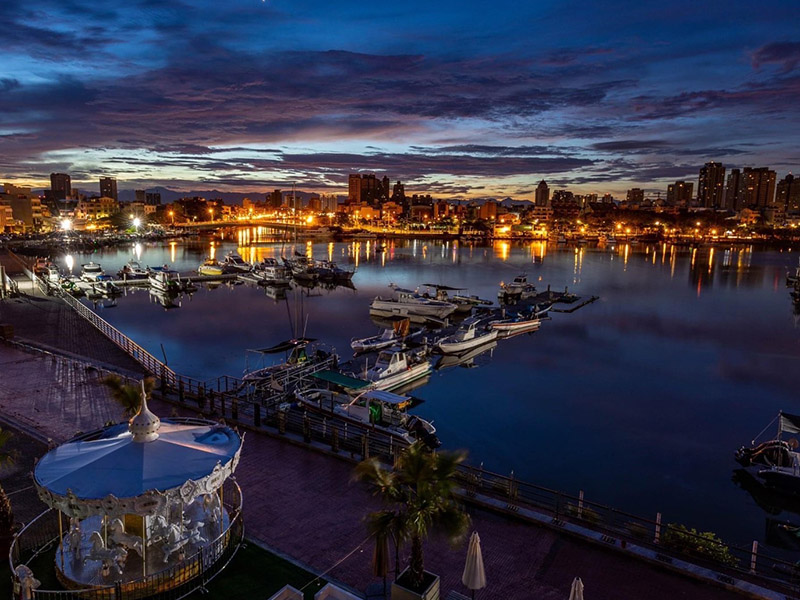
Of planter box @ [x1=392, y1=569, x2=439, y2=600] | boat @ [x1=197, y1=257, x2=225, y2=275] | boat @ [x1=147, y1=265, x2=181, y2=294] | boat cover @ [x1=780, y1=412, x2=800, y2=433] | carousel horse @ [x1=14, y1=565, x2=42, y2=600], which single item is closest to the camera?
carousel horse @ [x1=14, y1=565, x2=42, y2=600]

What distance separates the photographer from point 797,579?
12.3m

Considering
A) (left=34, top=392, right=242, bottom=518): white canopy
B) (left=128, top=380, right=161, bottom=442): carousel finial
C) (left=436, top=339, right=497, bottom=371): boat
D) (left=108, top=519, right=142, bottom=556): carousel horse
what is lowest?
(left=436, top=339, right=497, bottom=371): boat

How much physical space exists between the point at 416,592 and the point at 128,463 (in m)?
5.69

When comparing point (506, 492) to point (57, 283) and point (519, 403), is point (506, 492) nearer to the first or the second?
point (519, 403)

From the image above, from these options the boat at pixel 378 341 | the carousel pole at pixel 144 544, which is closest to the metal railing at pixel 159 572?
the carousel pole at pixel 144 544

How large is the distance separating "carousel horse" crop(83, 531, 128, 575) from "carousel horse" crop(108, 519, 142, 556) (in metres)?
0.15

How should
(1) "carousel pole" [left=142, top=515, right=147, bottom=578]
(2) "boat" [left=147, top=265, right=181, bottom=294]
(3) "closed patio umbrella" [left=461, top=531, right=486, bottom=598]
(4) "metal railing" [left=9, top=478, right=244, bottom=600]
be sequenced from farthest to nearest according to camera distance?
(2) "boat" [left=147, top=265, right=181, bottom=294] < (1) "carousel pole" [left=142, top=515, right=147, bottom=578] < (4) "metal railing" [left=9, top=478, right=244, bottom=600] < (3) "closed patio umbrella" [left=461, top=531, right=486, bottom=598]

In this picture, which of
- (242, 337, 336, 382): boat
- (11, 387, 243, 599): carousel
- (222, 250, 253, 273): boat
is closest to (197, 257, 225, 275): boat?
(222, 250, 253, 273): boat

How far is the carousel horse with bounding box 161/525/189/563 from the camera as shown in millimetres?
10008

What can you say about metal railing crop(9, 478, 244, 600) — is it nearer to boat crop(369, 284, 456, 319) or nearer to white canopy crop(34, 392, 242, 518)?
white canopy crop(34, 392, 242, 518)

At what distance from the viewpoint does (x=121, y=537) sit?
9.75 m

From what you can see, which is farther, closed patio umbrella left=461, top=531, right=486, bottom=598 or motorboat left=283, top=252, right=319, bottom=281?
motorboat left=283, top=252, right=319, bottom=281

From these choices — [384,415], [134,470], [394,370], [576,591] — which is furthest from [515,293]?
[134,470]

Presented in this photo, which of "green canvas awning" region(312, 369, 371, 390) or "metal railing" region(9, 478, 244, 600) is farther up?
"metal railing" region(9, 478, 244, 600)
